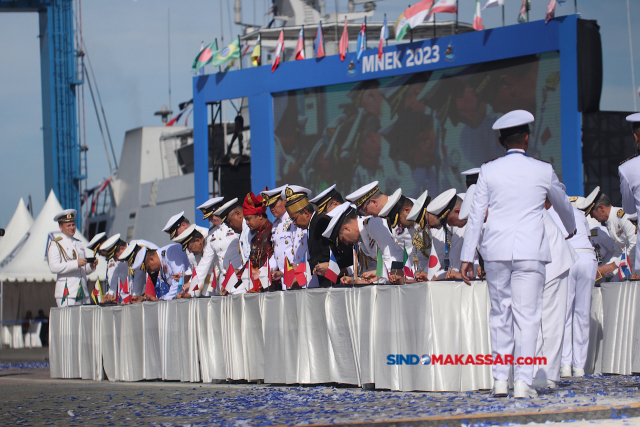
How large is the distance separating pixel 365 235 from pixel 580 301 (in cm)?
169

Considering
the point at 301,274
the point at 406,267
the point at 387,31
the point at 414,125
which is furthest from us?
the point at 387,31

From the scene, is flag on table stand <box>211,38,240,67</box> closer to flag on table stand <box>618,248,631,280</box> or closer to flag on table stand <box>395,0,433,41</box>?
flag on table stand <box>395,0,433,41</box>

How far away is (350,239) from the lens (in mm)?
6133

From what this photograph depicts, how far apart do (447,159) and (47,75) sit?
60.5ft

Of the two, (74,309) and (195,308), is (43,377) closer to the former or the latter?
(74,309)

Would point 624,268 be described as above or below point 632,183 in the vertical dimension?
below

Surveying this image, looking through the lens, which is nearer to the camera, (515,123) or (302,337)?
(515,123)

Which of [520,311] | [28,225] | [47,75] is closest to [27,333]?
[28,225]

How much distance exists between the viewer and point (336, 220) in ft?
20.2

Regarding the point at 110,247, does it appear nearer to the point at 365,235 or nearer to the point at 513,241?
the point at 365,235

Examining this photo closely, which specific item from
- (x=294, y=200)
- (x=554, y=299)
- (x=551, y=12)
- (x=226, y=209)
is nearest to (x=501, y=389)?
(x=554, y=299)

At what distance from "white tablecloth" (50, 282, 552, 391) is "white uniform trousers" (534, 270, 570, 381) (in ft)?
1.27

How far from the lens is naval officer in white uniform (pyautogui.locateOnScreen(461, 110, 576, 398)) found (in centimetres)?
442

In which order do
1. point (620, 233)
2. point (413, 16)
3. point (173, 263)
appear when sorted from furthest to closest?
point (413, 16) < point (173, 263) < point (620, 233)
